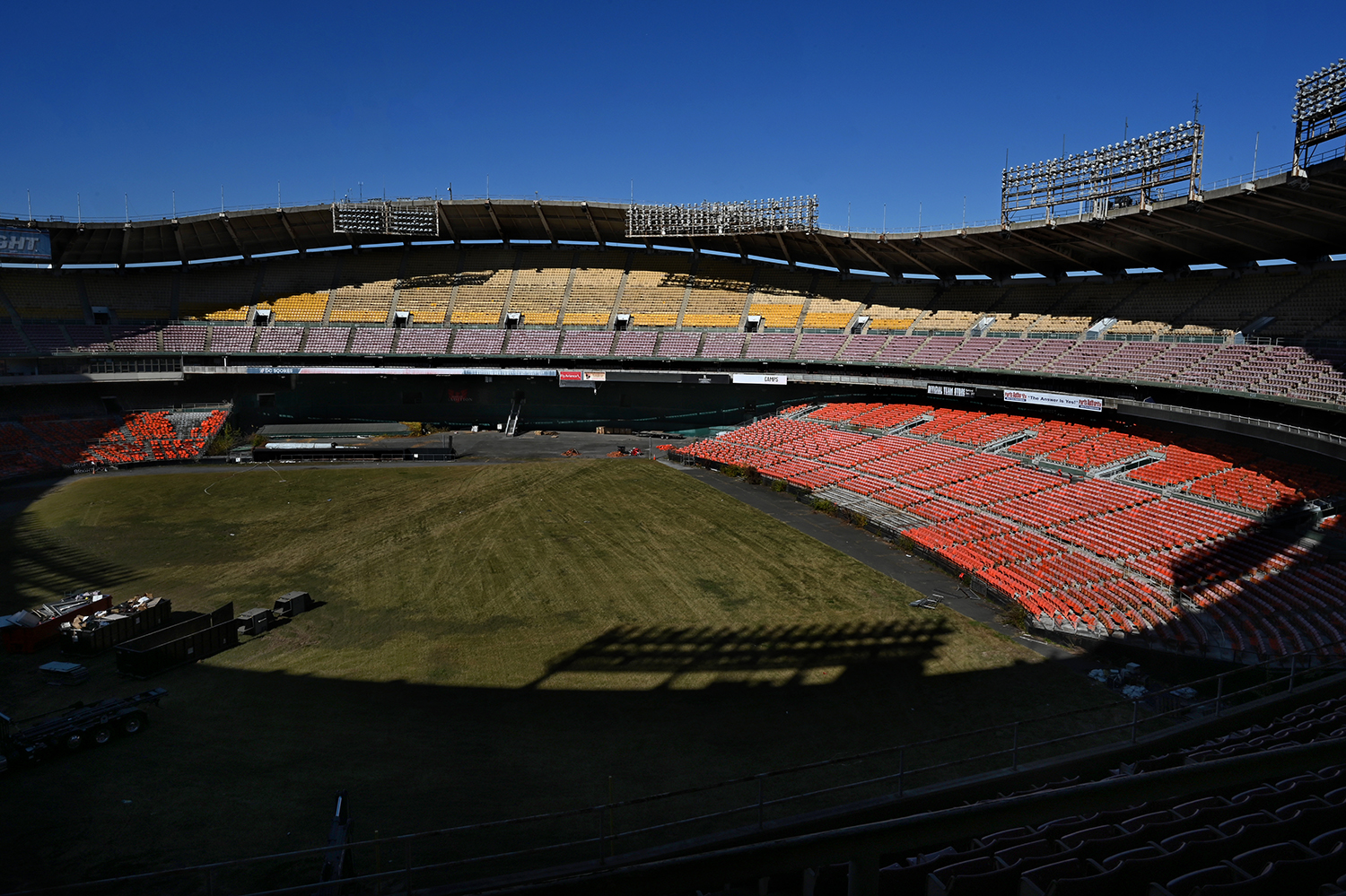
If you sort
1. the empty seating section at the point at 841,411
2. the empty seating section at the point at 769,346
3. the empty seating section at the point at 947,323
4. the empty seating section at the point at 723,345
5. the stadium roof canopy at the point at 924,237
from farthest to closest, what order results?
the empty seating section at the point at 723,345
the empty seating section at the point at 769,346
the empty seating section at the point at 841,411
the empty seating section at the point at 947,323
the stadium roof canopy at the point at 924,237

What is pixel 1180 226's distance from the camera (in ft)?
106

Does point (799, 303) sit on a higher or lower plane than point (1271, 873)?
higher

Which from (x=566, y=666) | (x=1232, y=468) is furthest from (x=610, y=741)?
(x=1232, y=468)

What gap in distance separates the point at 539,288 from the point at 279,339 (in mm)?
18481

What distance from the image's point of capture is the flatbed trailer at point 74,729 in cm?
1318

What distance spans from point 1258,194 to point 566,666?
91.8 ft

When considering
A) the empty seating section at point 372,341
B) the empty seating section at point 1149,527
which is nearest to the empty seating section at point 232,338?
the empty seating section at point 372,341

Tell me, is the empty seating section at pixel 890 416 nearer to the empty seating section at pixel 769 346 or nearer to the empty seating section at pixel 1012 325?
the empty seating section at pixel 1012 325

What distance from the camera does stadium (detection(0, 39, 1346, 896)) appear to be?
8248 millimetres

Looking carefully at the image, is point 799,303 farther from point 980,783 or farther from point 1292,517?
point 980,783

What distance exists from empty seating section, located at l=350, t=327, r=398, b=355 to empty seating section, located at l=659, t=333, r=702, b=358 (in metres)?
18.9

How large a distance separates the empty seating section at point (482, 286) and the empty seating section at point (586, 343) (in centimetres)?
585

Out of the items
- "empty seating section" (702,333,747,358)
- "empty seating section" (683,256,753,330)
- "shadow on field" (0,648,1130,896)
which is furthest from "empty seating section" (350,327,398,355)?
"shadow on field" (0,648,1130,896)

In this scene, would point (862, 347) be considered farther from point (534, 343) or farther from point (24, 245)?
point (24, 245)
